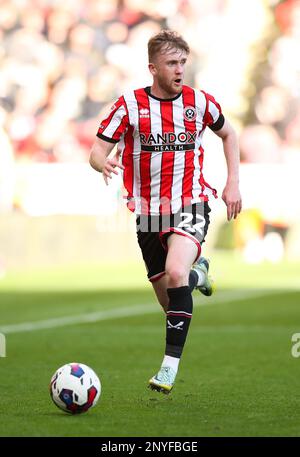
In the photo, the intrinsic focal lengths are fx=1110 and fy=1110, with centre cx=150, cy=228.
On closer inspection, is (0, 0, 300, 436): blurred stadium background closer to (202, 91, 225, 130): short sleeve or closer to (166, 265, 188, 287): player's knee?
(166, 265, 188, 287): player's knee

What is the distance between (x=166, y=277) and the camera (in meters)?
6.24

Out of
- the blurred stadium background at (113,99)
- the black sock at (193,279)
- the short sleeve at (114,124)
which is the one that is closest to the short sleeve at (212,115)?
the short sleeve at (114,124)

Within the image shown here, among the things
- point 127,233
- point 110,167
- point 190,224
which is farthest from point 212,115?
point 127,233

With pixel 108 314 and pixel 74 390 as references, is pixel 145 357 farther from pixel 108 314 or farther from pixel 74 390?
pixel 108 314

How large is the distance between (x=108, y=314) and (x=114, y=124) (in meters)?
6.04

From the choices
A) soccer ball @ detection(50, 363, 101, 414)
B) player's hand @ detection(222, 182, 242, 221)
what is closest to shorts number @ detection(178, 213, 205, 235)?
player's hand @ detection(222, 182, 242, 221)

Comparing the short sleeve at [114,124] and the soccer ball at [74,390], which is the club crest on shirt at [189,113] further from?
the soccer ball at [74,390]

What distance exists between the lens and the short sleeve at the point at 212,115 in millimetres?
6535

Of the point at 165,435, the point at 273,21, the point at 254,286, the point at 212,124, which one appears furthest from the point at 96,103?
the point at 165,435

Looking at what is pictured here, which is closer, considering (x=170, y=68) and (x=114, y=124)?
(x=170, y=68)

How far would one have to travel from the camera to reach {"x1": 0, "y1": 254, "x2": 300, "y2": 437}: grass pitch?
5055 mm

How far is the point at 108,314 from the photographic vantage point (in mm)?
12180
